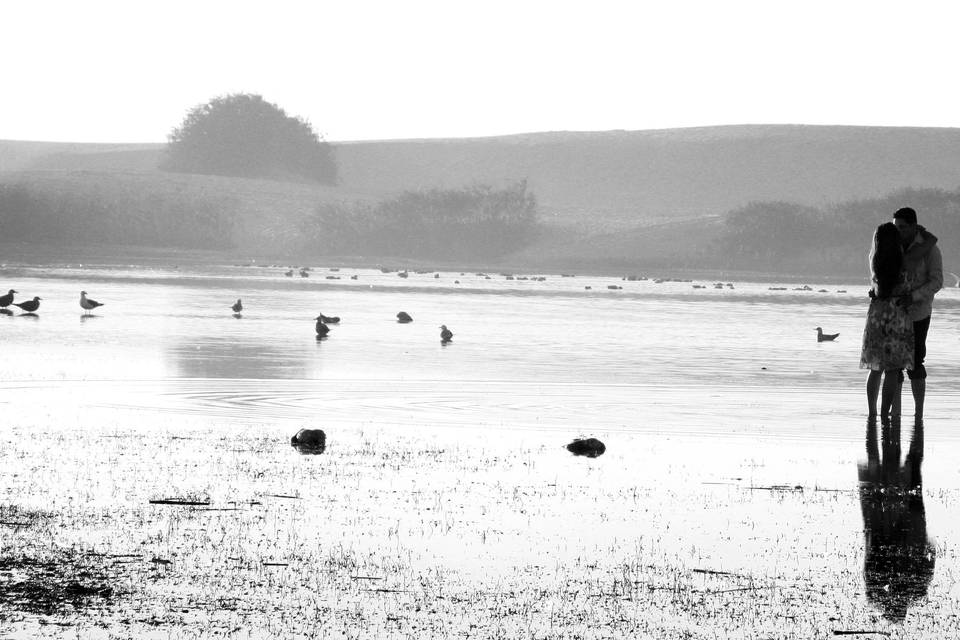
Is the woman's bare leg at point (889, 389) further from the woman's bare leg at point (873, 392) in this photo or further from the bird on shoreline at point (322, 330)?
the bird on shoreline at point (322, 330)

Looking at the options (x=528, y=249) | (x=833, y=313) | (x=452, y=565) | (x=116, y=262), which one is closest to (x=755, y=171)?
(x=528, y=249)

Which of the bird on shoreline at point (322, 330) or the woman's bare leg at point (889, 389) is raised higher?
the bird on shoreline at point (322, 330)

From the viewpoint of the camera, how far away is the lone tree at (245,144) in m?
139

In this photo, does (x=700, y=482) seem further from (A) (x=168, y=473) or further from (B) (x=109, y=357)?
(B) (x=109, y=357)

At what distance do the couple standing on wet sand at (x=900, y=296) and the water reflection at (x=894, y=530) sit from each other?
1653 mm

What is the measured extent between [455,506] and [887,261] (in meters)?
6.49

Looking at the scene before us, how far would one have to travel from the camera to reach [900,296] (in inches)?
587

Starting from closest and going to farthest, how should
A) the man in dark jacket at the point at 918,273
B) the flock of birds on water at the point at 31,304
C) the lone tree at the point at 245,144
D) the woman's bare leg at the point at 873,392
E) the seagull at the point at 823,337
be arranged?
the man in dark jacket at the point at 918,273 < the woman's bare leg at the point at 873,392 < the seagull at the point at 823,337 < the flock of birds on water at the point at 31,304 < the lone tree at the point at 245,144

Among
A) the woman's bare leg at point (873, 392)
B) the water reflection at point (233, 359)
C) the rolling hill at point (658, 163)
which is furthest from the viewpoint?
the rolling hill at point (658, 163)

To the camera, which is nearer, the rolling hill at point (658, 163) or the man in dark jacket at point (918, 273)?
the man in dark jacket at point (918, 273)

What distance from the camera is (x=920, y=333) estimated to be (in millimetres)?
15086

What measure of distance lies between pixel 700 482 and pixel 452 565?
3.34 metres

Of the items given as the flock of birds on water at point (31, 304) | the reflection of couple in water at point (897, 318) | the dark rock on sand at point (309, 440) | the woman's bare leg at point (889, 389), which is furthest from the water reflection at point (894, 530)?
the flock of birds on water at point (31, 304)

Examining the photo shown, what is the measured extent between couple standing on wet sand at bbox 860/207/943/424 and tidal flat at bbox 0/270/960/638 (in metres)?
0.68
